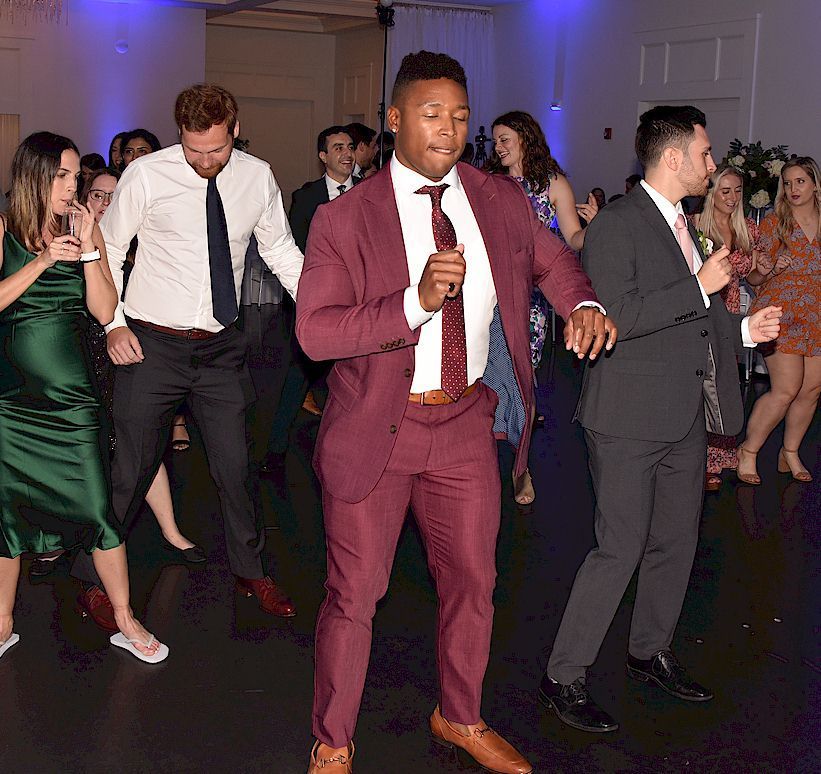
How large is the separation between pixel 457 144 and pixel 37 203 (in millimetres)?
1386

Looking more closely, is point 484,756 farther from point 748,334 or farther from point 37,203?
point 37,203

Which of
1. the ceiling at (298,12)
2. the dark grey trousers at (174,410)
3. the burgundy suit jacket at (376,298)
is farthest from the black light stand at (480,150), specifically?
the burgundy suit jacket at (376,298)

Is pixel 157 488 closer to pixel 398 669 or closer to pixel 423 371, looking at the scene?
pixel 398 669

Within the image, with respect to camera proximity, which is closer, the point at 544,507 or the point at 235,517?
the point at 235,517

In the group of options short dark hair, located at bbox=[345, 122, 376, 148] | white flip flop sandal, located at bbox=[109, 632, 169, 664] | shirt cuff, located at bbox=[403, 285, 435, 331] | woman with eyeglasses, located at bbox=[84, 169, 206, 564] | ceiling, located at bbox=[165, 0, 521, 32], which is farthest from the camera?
ceiling, located at bbox=[165, 0, 521, 32]

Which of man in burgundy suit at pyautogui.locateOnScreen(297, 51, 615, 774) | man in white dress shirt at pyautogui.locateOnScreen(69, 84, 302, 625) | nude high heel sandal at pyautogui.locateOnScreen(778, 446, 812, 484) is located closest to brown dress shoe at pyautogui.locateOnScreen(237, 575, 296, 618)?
man in white dress shirt at pyautogui.locateOnScreen(69, 84, 302, 625)

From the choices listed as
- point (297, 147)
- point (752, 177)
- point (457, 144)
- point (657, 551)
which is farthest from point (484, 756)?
point (297, 147)

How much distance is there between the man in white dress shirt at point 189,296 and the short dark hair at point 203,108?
46mm

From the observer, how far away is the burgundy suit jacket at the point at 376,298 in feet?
7.83

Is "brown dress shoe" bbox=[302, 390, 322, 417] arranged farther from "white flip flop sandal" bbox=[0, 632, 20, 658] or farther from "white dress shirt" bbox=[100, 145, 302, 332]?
"white flip flop sandal" bbox=[0, 632, 20, 658]

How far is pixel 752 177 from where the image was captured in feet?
28.0

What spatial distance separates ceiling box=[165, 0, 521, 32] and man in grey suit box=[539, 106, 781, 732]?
10.3 meters

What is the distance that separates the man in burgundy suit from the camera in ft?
8.16

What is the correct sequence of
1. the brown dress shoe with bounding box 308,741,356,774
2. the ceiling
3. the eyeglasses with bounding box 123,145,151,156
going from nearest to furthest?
1. the brown dress shoe with bounding box 308,741,356,774
2. the eyeglasses with bounding box 123,145,151,156
3. the ceiling
